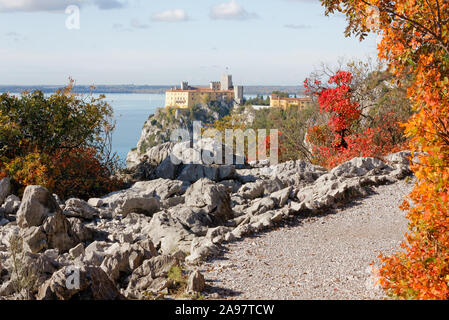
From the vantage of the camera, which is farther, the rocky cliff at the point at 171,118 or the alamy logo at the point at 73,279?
the rocky cliff at the point at 171,118

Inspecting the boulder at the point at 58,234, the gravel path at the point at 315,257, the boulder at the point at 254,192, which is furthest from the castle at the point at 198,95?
the boulder at the point at 58,234

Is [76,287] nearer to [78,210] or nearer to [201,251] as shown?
[201,251]

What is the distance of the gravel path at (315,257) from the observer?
6.10 metres

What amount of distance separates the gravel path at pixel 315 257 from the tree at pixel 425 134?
0.92 m

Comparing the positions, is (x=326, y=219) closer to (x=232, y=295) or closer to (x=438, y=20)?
(x=232, y=295)

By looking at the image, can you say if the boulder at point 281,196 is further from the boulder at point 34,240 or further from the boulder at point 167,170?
the boulder at point 34,240

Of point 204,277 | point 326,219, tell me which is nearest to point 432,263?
point 204,277

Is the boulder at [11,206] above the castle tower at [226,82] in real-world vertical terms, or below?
below

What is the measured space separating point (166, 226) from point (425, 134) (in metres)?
5.37

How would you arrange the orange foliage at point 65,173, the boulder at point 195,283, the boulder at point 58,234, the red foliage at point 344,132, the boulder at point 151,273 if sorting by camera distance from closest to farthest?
the boulder at point 195,283, the boulder at point 151,273, the boulder at point 58,234, the orange foliage at point 65,173, the red foliage at point 344,132

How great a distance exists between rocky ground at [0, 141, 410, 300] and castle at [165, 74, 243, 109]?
86.6 meters

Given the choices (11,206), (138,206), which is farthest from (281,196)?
(11,206)

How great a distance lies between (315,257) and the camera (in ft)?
24.3
